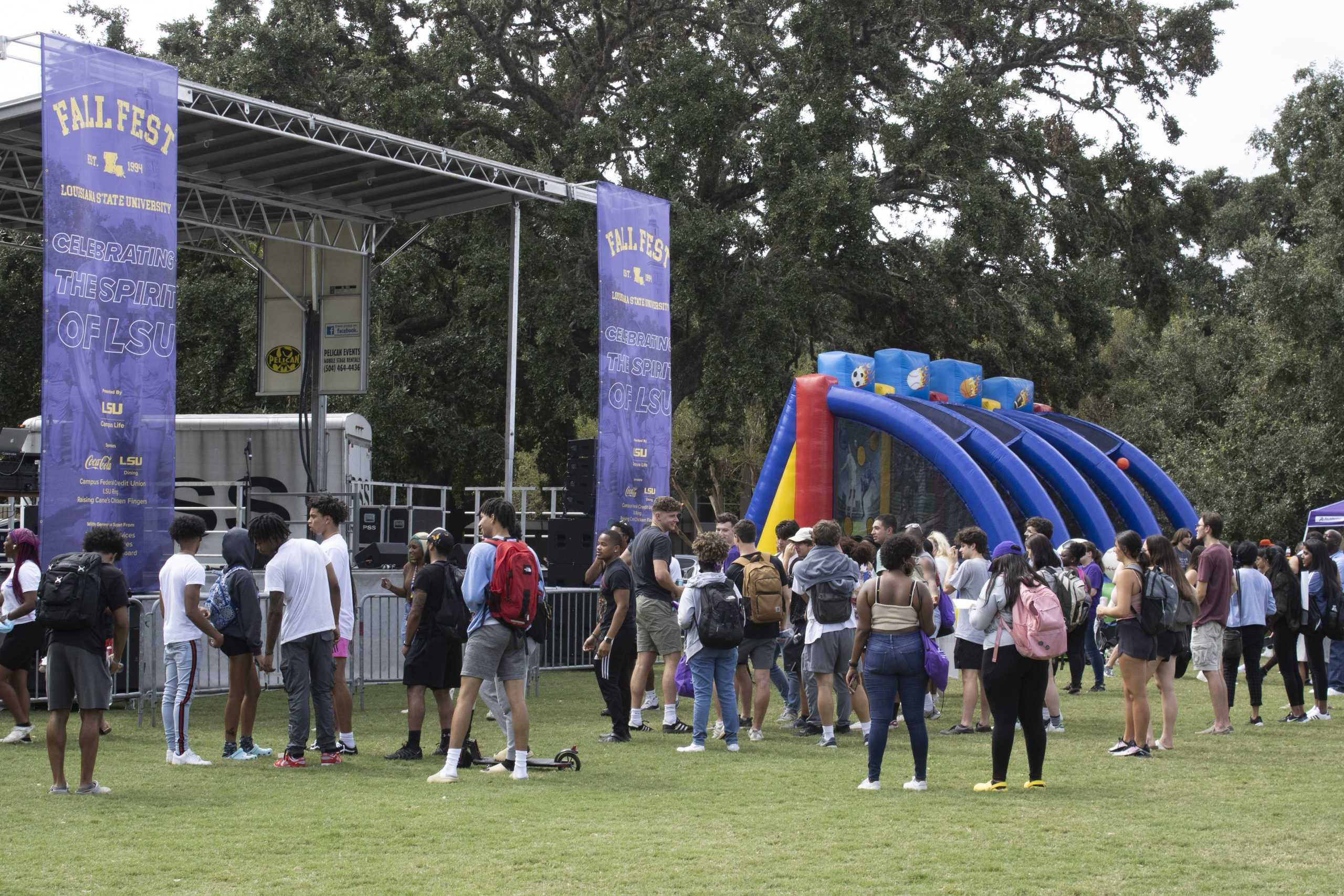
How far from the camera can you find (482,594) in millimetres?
8195

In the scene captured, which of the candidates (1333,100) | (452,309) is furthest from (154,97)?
(1333,100)

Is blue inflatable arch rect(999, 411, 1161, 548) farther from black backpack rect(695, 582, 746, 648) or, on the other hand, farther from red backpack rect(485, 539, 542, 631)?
red backpack rect(485, 539, 542, 631)

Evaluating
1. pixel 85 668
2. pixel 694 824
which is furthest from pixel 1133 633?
pixel 85 668

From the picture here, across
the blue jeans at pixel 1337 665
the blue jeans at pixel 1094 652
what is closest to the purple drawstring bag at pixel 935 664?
the blue jeans at pixel 1094 652

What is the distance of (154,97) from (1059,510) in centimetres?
1379

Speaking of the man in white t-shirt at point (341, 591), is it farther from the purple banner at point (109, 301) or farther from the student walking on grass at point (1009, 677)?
the student walking on grass at point (1009, 677)

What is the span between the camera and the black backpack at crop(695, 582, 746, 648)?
31.1 ft

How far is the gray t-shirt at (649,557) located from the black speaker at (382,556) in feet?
24.8

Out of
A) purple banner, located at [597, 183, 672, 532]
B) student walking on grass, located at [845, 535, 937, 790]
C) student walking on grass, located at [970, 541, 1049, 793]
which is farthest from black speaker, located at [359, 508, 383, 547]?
student walking on grass, located at [970, 541, 1049, 793]

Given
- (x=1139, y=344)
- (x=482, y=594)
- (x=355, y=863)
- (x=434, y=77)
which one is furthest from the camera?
(x=1139, y=344)

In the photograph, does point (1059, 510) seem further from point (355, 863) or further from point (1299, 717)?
point (355, 863)

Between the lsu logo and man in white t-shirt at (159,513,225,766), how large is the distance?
39.9 feet

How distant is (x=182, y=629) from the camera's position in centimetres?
886

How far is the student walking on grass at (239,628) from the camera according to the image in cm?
916
